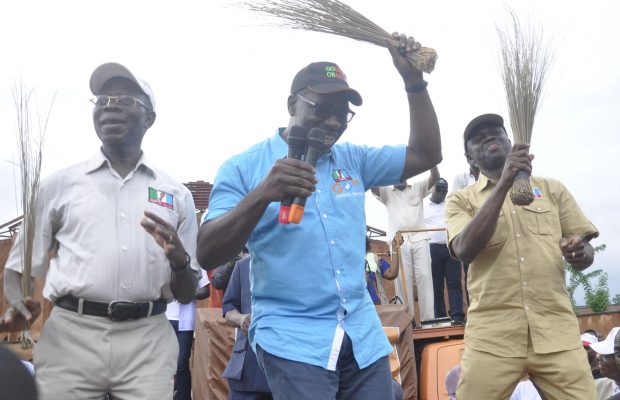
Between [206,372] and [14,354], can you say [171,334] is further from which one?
[206,372]

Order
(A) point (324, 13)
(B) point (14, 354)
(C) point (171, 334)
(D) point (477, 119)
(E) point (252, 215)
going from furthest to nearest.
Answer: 1. (D) point (477, 119)
2. (C) point (171, 334)
3. (A) point (324, 13)
4. (E) point (252, 215)
5. (B) point (14, 354)

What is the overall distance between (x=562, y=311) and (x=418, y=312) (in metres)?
4.43

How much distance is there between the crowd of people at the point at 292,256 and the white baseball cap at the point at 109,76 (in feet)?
0.03

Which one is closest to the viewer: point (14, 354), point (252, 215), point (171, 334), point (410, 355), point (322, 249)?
point (14, 354)

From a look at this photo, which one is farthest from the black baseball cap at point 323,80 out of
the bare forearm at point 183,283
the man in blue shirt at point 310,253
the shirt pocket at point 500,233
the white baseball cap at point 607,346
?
the white baseball cap at point 607,346

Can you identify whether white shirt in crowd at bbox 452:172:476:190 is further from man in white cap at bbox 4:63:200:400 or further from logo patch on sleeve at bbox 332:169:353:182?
logo patch on sleeve at bbox 332:169:353:182

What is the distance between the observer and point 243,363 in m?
4.98

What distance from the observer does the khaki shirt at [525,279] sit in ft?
13.2

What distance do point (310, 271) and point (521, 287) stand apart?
1.82 metres

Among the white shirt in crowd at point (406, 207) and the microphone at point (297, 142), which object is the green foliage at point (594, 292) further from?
the microphone at point (297, 142)

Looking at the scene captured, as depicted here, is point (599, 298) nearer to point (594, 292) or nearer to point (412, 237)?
point (594, 292)

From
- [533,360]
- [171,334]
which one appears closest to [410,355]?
[533,360]

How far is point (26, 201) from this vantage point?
360 cm

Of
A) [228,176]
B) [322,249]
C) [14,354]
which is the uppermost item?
[228,176]
